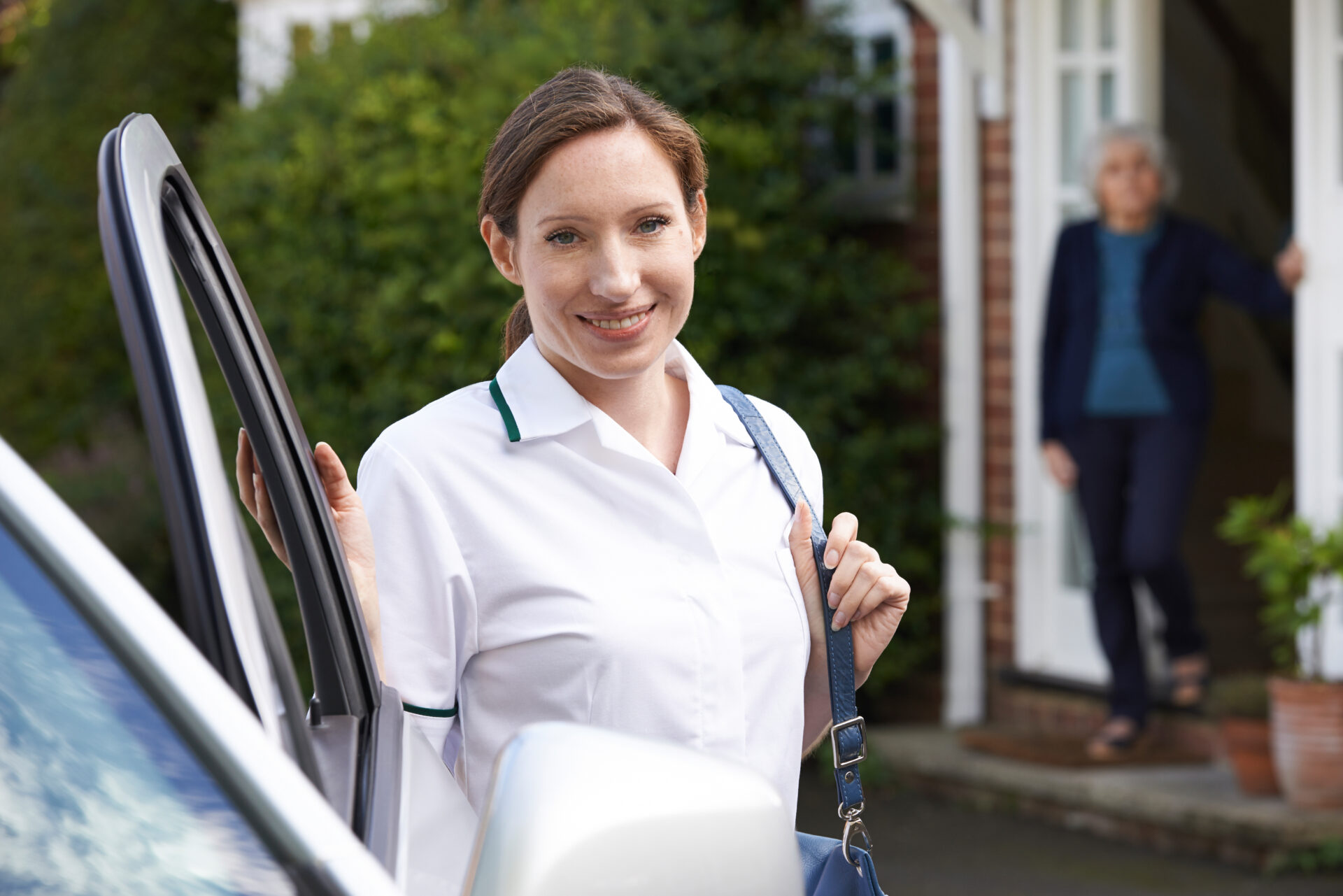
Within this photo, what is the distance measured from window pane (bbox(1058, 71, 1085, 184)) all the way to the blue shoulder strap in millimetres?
4631

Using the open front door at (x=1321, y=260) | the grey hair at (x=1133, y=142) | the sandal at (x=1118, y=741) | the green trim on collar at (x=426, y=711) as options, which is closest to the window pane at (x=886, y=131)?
the grey hair at (x=1133, y=142)

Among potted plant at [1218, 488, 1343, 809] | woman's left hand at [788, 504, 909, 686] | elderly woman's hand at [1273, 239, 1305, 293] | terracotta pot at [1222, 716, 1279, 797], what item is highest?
woman's left hand at [788, 504, 909, 686]

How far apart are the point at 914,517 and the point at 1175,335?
53.3 inches

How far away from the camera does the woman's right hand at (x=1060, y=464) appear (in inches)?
231

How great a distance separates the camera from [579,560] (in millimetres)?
1790

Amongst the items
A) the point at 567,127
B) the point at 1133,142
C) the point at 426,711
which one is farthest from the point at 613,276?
the point at 1133,142

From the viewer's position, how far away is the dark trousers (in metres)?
5.59

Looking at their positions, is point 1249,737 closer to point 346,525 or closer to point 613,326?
point 613,326

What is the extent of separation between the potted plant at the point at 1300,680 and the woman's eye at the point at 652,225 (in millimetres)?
3677

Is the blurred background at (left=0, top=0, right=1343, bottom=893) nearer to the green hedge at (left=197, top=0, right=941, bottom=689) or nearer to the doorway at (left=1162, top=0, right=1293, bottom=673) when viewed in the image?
the green hedge at (left=197, top=0, right=941, bottom=689)

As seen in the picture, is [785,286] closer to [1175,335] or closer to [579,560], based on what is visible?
[1175,335]

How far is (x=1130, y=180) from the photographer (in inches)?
221

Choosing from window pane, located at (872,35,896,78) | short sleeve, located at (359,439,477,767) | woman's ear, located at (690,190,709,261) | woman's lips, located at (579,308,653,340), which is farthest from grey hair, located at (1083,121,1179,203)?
short sleeve, located at (359,439,477,767)

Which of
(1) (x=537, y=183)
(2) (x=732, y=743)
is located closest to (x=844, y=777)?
(2) (x=732, y=743)
